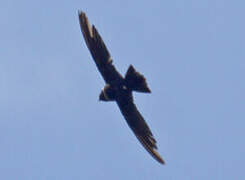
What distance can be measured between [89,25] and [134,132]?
2.80 meters

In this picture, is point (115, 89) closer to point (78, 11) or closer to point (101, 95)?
point (101, 95)

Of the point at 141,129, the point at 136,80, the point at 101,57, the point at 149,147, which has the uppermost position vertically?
the point at 101,57

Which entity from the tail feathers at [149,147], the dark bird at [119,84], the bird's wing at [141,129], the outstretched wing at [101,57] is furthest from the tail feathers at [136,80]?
the tail feathers at [149,147]

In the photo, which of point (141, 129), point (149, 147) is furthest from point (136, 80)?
point (149, 147)

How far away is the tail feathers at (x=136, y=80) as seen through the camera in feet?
42.6

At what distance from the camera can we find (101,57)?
13.5 metres

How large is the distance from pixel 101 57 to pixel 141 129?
81.8 inches

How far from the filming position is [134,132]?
563 inches

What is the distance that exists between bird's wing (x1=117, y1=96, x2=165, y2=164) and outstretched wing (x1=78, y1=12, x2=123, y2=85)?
86 centimetres

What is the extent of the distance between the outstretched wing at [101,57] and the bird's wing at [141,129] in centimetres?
86

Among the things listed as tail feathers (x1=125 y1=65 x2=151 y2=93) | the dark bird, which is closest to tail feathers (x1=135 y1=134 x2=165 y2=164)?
the dark bird

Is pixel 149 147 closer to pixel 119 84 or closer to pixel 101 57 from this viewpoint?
pixel 119 84

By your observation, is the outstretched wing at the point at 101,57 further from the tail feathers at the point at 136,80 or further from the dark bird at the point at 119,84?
the tail feathers at the point at 136,80

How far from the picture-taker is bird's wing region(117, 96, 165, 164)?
14055mm
